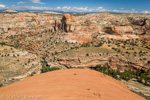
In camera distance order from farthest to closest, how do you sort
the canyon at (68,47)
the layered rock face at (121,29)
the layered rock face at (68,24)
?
the layered rock face at (121,29) → the layered rock face at (68,24) → the canyon at (68,47)

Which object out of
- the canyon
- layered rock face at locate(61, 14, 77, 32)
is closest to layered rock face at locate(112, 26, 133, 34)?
the canyon

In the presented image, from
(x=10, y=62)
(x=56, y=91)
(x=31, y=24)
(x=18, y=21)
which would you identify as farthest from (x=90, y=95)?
(x=18, y=21)

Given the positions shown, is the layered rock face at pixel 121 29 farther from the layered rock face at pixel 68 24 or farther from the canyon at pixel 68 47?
the layered rock face at pixel 68 24

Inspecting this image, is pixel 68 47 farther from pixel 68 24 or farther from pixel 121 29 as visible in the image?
pixel 121 29

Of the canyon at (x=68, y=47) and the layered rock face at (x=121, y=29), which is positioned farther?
the layered rock face at (x=121, y=29)

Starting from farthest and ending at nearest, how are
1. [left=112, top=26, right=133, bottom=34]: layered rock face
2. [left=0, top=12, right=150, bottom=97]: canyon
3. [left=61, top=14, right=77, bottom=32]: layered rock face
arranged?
[left=112, top=26, right=133, bottom=34]: layered rock face < [left=61, top=14, right=77, bottom=32]: layered rock face < [left=0, top=12, right=150, bottom=97]: canyon

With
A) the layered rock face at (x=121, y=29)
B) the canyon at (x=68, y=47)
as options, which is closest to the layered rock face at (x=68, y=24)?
the canyon at (x=68, y=47)

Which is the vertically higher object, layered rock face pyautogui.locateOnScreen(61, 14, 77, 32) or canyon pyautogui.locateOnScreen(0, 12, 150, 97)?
layered rock face pyautogui.locateOnScreen(61, 14, 77, 32)

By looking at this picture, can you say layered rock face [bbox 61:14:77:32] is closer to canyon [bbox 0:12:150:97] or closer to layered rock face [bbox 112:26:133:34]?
canyon [bbox 0:12:150:97]

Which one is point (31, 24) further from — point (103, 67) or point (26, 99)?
point (26, 99)

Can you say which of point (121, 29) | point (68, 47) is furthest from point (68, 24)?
point (121, 29)

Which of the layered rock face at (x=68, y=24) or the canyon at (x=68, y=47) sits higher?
the layered rock face at (x=68, y=24)

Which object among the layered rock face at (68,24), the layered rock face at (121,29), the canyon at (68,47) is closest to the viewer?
the canyon at (68,47)

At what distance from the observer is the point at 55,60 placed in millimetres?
22266
